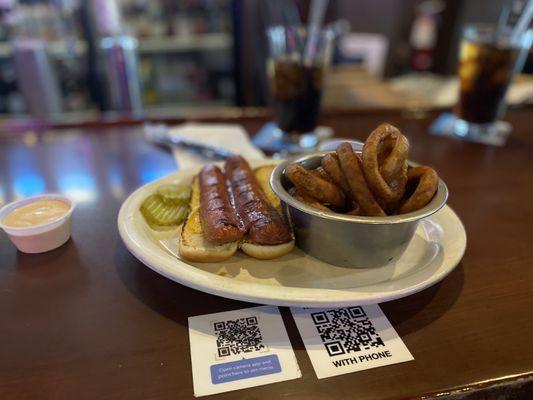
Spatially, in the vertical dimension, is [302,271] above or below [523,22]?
below

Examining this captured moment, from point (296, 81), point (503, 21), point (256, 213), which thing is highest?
point (503, 21)

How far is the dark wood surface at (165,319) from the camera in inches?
27.1

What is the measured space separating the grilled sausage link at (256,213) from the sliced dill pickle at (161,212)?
0.16 metres

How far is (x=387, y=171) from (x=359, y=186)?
0.24 ft

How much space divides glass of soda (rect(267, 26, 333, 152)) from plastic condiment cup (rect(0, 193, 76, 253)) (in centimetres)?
97

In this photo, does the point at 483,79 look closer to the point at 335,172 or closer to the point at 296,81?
the point at 296,81

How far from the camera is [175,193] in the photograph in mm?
1129

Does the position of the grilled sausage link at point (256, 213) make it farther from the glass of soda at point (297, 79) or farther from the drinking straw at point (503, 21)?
the drinking straw at point (503, 21)

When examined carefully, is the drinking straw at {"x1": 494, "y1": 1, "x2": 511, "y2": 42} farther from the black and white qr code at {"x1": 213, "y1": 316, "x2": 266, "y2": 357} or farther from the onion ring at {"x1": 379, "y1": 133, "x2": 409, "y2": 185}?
the black and white qr code at {"x1": 213, "y1": 316, "x2": 266, "y2": 357}

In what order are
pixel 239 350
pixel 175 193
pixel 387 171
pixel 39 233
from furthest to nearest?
1. pixel 175 193
2. pixel 39 233
3. pixel 387 171
4. pixel 239 350

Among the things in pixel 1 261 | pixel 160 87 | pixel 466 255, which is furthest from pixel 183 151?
pixel 160 87

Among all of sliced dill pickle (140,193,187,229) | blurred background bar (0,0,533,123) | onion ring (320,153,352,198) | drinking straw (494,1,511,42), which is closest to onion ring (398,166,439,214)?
onion ring (320,153,352,198)

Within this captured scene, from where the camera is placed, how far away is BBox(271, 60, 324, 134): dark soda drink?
1.63 metres

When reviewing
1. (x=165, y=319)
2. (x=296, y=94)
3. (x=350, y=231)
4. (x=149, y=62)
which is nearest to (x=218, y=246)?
(x=165, y=319)
